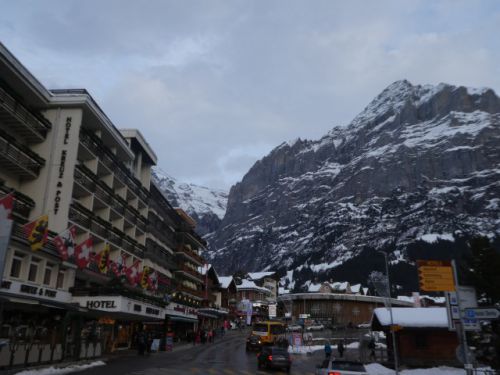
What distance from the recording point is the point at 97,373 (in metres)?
27.3

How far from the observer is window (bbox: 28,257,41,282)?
120ft

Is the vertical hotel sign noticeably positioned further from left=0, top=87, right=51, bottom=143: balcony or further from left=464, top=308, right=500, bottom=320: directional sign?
left=464, top=308, right=500, bottom=320: directional sign

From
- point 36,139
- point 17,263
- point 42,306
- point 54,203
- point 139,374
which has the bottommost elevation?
point 139,374

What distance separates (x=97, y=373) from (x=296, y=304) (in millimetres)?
122666

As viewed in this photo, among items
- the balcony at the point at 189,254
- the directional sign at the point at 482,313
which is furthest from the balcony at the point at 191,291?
the directional sign at the point at 482,313

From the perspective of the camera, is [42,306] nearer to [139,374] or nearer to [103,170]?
[139,374]

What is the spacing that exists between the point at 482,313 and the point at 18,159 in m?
35.8

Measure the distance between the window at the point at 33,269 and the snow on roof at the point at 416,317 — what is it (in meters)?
29.4

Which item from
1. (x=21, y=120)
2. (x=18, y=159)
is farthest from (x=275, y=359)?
(x=21, y=120)

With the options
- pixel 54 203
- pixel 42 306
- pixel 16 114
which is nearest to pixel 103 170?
pixel 54 203

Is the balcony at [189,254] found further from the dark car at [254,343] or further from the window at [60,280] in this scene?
the window at [60,280]

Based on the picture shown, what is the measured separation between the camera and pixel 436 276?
19.4 m

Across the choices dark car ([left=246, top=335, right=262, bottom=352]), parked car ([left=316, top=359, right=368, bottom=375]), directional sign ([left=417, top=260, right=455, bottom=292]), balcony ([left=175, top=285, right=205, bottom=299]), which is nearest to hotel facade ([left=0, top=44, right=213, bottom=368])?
dark car ([left=246, top=335, right=262, bottom=352])

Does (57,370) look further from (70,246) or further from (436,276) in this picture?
(436,276)
